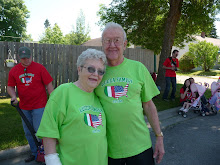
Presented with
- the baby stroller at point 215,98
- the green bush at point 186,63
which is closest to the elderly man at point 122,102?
the baby stroller at point 215,98

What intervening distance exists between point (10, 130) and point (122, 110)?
3.63m

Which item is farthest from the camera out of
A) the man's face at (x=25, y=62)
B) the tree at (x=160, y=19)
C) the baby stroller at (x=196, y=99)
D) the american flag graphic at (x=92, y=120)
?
the tree at (x=160, y=19)

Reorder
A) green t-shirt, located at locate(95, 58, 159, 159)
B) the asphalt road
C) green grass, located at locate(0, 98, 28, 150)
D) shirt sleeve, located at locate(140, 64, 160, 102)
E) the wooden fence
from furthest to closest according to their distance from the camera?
the wooden fence
green grass, located at locate(0, 98, 28, 150)
the asphalt road
shirt sleeve, located at locate(140, 64, 160, 102)
green t-shirt, located at locate(95, 58, 159, 159)

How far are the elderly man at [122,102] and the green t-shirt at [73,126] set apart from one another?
180 millimetres

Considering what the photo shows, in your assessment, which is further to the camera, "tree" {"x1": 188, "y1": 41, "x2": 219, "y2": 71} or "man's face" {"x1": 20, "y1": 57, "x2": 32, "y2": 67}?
"tree" {"x1": 188, "y1": 41, "x2": 219, "y2": 71}

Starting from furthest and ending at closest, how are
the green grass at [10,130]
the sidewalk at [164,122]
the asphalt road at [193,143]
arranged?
1. the green grass at [10,130]
2. the asphalt road at [193,143]
3. the sidewalk at [164,122]

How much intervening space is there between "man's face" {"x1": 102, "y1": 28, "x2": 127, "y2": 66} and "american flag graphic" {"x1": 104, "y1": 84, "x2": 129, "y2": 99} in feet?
0.83

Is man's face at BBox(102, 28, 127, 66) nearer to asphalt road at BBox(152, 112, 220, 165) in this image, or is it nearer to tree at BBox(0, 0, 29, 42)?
asphalt road at BBox(152, 112, 220, 165)

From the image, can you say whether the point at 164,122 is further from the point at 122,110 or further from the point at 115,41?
the point at 115,41

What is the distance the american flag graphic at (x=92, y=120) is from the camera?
1.59 meters

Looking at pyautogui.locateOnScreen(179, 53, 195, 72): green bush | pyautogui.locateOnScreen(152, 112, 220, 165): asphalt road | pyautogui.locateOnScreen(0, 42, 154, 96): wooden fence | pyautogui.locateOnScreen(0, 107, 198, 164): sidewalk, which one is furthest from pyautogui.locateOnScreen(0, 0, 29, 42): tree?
pyautogui.locateOnScreen(152, 112, 220, 165): asphalt road

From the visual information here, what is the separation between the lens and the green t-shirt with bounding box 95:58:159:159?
177 centimetres

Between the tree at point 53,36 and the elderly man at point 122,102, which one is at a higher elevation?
the tree at point 53,36

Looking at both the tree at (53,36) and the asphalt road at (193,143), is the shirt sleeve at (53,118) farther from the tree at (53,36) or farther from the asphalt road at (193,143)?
the tree at (53,36)
